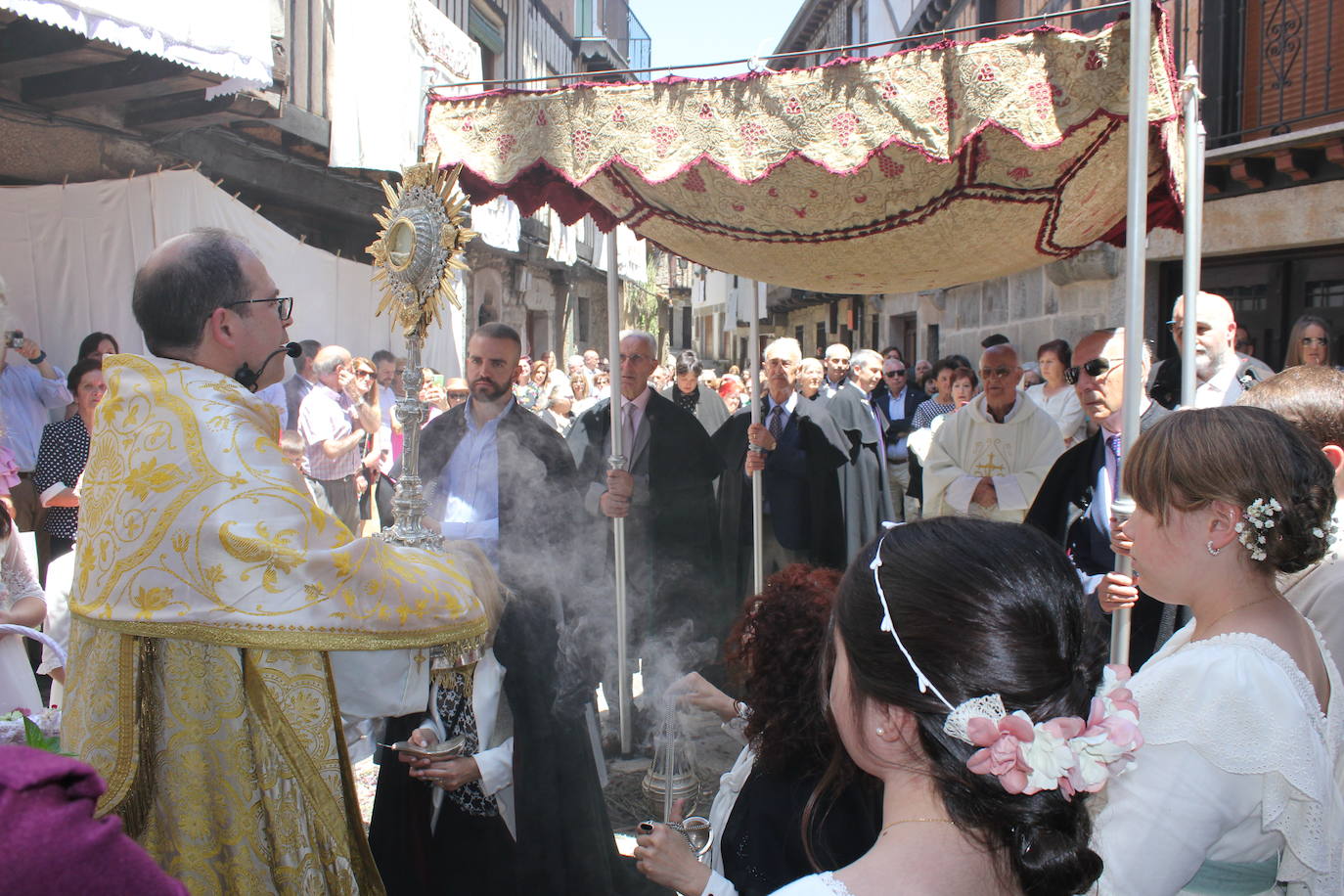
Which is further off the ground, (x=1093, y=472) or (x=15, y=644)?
(x=1093, y=472)

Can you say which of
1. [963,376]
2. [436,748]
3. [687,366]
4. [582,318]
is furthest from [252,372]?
[582,318]

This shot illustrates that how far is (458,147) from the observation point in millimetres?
3354

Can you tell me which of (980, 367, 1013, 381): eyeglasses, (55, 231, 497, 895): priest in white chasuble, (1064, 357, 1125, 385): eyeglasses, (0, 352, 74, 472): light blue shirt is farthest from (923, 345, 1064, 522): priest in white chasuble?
(0, 352, 74, 472): light blue shirt

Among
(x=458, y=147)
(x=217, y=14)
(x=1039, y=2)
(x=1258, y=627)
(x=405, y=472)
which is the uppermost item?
(x=1039, y=2)

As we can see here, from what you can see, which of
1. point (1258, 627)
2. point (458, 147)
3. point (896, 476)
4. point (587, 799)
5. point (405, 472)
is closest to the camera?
point (1258, 627)

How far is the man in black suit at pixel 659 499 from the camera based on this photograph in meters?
4.78

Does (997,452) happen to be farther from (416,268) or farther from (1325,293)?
(1325,293)

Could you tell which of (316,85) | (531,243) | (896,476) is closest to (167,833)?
(896,476)

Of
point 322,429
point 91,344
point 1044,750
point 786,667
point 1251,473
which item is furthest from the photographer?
point 322,429

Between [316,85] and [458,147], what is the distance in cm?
532

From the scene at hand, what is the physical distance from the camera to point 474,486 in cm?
376

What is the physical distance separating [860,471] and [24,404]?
432 cm

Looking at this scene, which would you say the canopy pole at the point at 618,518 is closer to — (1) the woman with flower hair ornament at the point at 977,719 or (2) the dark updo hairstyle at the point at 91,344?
(2) the dark updo hairstyle at the point at 91,344

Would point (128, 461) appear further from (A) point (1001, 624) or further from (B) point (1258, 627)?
(B) point (1258, 627)
